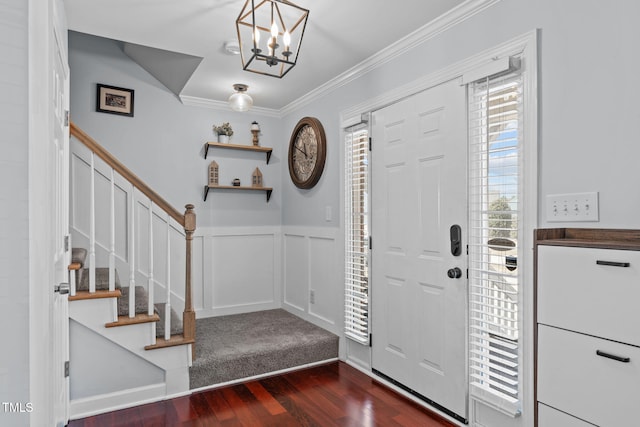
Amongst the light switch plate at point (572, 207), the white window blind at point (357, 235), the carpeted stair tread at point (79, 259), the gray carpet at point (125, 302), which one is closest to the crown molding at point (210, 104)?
the white window blind at point (357, 235)

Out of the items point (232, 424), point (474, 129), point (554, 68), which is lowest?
point (232, 424)

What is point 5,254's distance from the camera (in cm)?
94

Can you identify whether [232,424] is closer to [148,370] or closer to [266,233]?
[148,370]

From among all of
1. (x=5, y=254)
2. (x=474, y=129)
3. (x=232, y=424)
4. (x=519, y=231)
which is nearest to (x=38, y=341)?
(x=5, y=254)

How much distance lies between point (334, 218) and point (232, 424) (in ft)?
5.90

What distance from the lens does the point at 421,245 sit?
2.53 metres

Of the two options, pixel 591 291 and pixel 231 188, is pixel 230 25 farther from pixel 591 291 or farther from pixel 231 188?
pixel 591 291

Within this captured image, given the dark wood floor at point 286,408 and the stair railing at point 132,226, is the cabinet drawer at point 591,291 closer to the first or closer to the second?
A: the dark wood floor at point 286,408

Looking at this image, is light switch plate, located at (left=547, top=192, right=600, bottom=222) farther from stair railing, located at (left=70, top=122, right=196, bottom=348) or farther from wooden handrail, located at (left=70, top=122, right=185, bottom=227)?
wooden handrail, located at (left=70, top=122, right=185, bottom=227)

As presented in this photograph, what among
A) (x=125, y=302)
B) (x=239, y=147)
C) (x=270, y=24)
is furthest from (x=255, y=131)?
(x=125, y=302)

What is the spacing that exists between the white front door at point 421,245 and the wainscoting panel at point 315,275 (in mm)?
526

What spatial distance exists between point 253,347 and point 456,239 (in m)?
1.80

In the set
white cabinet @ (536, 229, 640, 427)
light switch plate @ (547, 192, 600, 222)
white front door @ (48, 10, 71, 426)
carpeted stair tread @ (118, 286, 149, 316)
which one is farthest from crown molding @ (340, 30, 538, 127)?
carpeted stair tread @ (118, 286, 149, 316)

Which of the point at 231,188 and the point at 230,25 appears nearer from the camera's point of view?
the point at 230,25
